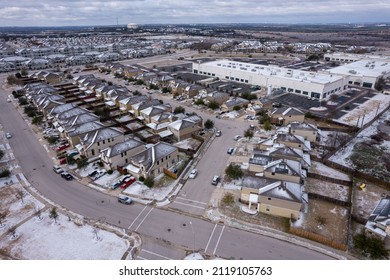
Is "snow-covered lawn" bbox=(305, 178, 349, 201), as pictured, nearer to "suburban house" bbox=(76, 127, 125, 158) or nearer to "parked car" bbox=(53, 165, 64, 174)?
"suburban house" bbox=(76, 127, 125, 158)

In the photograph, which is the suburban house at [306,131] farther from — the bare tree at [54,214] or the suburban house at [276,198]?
the bare tree at [54,214]

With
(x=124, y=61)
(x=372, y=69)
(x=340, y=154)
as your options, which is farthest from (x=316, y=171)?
(x=124, y=61)

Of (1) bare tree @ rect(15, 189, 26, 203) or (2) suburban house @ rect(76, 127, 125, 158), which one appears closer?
(1) bare tree @ rect(15, 189, 26, 203)

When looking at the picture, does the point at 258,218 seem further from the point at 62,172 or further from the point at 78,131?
the point at 78,131

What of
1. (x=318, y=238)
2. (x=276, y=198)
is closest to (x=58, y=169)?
(x=276, y=198)

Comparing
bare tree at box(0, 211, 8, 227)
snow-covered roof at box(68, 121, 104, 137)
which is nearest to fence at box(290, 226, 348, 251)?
bare tree at box(0, 211, 8, 227)

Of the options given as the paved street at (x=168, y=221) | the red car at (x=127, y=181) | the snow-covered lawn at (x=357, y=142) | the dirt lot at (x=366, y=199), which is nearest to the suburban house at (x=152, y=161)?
the red car at (x=127, y=181)
